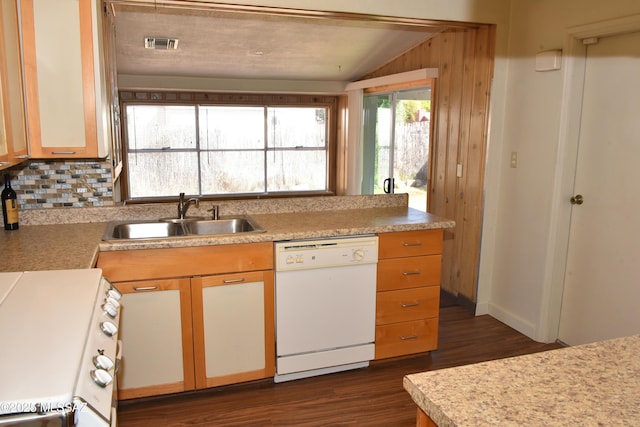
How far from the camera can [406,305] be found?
303cm

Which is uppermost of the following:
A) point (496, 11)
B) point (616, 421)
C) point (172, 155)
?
point (496, 11)

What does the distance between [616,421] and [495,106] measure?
2997mm

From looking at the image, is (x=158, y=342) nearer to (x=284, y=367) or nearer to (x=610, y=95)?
(x=284, y=367)

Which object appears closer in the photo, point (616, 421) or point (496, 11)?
point (616, 421)

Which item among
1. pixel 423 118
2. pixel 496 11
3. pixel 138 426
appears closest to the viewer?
pixel 138 426

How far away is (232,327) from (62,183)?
132 cm

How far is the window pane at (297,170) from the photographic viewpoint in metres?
4.47

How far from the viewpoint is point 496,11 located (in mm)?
3465

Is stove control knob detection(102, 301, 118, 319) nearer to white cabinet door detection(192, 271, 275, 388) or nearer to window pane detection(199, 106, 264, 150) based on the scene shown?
white cabinet door detection(192, 271, 275, 388)

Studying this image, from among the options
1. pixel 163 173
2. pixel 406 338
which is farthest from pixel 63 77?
pixel 406 338

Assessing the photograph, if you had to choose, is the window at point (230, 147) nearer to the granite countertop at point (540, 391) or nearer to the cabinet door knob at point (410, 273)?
the cabinet door knob at point (410, 273)

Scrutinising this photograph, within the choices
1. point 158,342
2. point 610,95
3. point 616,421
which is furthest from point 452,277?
point 616,421

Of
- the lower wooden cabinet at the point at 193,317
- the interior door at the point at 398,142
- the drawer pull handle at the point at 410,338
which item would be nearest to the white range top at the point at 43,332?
the lower wooden cabinet at the point at 193,317

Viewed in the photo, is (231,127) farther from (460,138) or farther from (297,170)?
(460,138)
